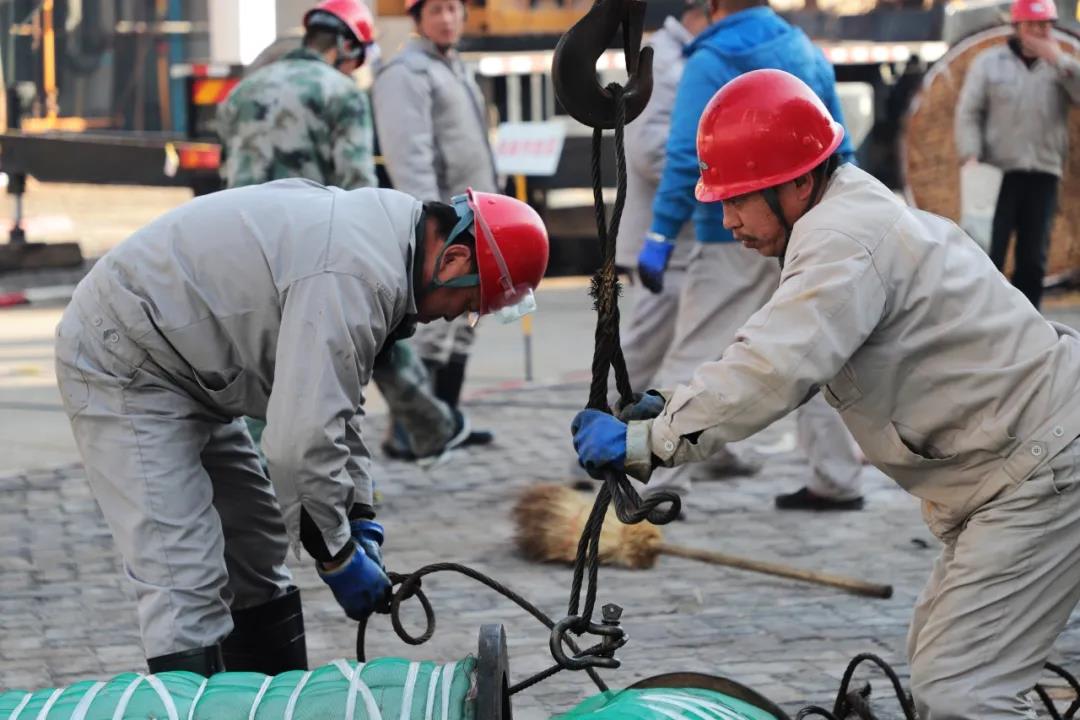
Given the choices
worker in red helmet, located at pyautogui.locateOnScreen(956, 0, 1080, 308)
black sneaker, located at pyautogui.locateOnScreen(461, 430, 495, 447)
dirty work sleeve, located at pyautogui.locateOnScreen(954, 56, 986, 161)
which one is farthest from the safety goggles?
dirty work sleeve, located at pyautogui.locateOnScreen(954, 56, 986, 161)

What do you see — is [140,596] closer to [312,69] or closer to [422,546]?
[422,546]

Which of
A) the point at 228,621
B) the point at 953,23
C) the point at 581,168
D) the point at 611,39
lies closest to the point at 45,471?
the point at 228,621

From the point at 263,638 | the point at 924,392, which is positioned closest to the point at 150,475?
the point at 263,638

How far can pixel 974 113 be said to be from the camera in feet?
32.9

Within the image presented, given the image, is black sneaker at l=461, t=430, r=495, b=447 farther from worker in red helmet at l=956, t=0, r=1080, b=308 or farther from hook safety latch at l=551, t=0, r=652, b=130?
hook safety latch at l=551, t=0, r=652, b=130

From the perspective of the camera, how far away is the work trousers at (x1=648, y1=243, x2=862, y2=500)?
6652mm

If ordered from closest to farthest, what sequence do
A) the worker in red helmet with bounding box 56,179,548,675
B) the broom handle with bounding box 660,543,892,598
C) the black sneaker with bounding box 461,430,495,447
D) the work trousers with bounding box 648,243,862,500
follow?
the worker in red helmet with bounding box 56,179,548,675 → the broom handle with bounding box 660,543,892,598 → the work trousers with bounding box 648,243,862,500 → the black sneaker with bounding box 461,430,495,447

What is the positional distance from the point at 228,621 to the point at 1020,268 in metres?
6.89

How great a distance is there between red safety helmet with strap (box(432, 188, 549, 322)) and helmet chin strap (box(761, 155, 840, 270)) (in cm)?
52

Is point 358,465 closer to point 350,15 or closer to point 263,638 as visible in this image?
point 263,638

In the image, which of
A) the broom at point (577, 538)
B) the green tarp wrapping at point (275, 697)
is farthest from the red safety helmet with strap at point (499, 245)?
the broom at point (577, 538)

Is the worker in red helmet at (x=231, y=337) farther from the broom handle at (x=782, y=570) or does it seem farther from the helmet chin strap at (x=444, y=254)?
the broom handle at (x=782, y=570)

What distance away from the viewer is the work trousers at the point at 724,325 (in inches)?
262

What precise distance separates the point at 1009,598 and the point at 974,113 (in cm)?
681
